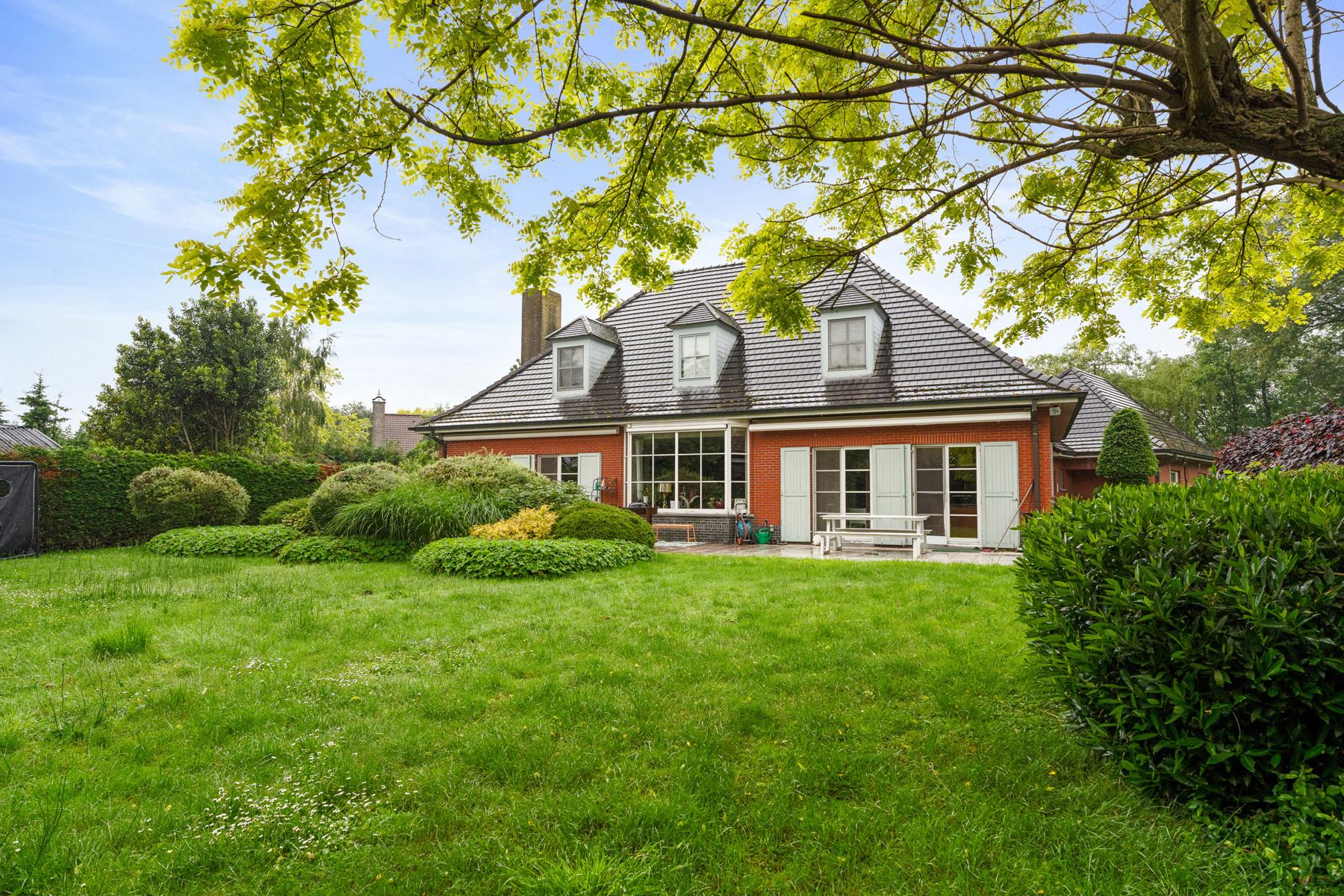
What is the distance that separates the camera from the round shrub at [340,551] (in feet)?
33.0

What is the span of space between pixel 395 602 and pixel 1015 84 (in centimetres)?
772

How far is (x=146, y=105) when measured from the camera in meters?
5.73

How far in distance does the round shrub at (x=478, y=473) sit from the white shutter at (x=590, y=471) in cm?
306

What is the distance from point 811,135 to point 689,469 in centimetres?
1151

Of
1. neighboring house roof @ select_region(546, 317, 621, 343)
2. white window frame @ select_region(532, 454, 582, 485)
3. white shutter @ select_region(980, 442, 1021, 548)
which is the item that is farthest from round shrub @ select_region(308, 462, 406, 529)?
white shutter @ select_region(980, 442, 1021, 548)

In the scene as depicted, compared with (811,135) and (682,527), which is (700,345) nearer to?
(682,527)

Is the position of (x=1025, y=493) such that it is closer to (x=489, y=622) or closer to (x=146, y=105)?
(x=489, y=622)

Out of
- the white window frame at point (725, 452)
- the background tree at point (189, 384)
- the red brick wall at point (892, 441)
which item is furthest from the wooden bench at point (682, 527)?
the background tree at point (189, 384)

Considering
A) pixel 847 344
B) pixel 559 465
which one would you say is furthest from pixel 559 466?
pixel 847 344

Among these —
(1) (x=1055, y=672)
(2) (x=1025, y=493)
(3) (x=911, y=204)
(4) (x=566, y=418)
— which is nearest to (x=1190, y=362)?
(2) (x=1025, y=493)

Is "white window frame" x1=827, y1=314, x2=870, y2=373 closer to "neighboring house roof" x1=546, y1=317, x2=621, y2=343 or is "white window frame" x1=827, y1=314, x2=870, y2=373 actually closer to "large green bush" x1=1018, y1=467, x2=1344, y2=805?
"neighboring house roof" x1=546, y1=317, x2=621, y2=343

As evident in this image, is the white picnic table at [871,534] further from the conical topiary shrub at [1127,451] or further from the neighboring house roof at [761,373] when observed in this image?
the conical topiary shrub at [1127,451]

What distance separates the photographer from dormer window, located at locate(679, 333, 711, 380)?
51.7 feet

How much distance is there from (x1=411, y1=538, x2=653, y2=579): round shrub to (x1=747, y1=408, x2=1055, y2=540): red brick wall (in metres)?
5.76
